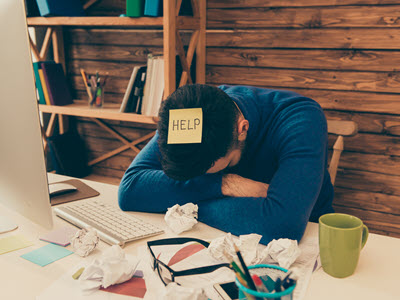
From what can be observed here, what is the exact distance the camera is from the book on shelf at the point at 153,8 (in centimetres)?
198

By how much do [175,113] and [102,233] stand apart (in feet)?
1.14

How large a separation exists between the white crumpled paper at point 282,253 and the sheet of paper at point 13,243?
1.84 feet

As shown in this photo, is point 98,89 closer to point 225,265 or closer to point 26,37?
Result: point 26,37

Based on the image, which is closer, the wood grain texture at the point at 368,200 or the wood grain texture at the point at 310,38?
the wood grain texture at the point at 310,38

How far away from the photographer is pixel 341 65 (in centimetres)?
203

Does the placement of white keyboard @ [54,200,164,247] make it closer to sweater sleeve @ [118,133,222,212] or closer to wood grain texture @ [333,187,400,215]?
sweater sleeve @ [118,133,222,212]

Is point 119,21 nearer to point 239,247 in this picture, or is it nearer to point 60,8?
point 60,8

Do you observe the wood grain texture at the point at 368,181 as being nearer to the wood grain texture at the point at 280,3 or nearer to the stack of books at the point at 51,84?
the wood grain texture at the point at 280,3

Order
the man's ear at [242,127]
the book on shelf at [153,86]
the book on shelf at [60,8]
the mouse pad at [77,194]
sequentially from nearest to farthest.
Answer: the man's ear at [242,127] < the mouse pad at [77,194] < the book on shelf at [153,86] < the book on shelf at [60,8]

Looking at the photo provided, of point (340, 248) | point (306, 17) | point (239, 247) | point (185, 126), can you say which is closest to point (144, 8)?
point (306, 17)

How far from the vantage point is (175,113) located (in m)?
0.97

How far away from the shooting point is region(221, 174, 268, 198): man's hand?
3.63 feet

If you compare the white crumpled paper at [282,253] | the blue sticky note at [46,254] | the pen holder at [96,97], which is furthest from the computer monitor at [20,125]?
the pen holder at [96,97]

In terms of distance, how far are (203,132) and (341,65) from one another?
136 cm
